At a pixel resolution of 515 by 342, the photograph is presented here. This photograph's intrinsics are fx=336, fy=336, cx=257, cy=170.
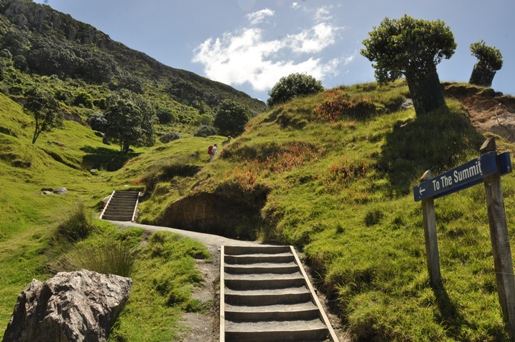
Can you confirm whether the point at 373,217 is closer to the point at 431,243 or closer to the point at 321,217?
the point at 321,217

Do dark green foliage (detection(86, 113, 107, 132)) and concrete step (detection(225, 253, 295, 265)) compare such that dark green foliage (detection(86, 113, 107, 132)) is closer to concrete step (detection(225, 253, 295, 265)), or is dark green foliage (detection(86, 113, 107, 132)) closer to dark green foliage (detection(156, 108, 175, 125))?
dark green foliage (detection(156, 108, 175, 125))

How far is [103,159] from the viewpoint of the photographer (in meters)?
44.2

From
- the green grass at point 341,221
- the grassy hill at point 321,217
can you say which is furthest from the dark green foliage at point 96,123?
the green grass at point 341,221

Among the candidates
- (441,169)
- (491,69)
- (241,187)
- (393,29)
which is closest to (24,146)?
(241,187)

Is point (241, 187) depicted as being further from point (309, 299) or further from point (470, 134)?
point (470, 134)

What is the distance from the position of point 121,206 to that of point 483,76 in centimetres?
2663

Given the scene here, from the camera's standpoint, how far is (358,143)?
17.4 meters

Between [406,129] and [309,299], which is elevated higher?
[406,129]

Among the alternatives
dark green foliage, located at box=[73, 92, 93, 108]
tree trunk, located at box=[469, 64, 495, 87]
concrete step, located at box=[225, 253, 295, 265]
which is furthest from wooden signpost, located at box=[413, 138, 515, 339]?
dark green foliage, located at box=[73, 92, 93, 108]

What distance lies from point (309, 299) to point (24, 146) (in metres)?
34.1

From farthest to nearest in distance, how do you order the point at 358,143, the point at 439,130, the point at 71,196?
the point at 71,196 < the point at 358,143 < the point at 439,130

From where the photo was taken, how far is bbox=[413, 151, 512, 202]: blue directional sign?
16.9 feet

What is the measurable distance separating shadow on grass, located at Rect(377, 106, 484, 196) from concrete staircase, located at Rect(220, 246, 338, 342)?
4.95 m

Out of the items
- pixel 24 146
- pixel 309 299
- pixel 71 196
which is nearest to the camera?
pixel 309 299
